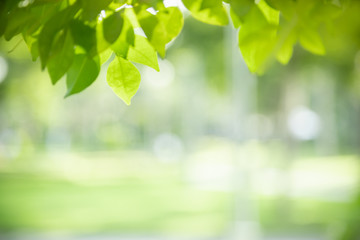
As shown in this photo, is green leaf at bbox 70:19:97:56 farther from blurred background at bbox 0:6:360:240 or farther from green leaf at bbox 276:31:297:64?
green leaf at bbox 276:31:297:64

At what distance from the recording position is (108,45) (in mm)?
1056

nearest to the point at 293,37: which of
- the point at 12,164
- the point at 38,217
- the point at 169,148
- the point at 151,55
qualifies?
the point at 151,55

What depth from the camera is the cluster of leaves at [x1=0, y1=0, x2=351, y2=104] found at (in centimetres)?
108

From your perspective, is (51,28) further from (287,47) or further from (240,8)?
(287,47)

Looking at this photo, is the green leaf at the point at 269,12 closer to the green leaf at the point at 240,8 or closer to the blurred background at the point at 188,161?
the green leaf at the point at 240,8

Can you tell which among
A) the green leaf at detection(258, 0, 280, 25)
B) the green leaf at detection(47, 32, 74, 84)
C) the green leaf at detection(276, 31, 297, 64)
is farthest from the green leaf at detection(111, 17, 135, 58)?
the green leaf at detection(276, 31, 297, 64)

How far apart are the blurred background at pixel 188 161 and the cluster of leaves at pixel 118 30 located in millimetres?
125

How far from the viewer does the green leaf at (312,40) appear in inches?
51.3

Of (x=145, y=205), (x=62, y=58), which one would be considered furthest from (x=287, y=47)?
(x=145, y=205)

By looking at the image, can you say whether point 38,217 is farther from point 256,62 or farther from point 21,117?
point 21,117

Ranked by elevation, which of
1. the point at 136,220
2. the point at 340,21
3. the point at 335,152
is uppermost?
the point at 340,21

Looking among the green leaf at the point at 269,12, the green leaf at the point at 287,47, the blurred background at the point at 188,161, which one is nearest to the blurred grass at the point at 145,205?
the blurred background at the point at 188,161

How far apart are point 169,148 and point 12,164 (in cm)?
1233

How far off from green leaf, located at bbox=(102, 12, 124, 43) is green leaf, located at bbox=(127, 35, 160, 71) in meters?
0.07
